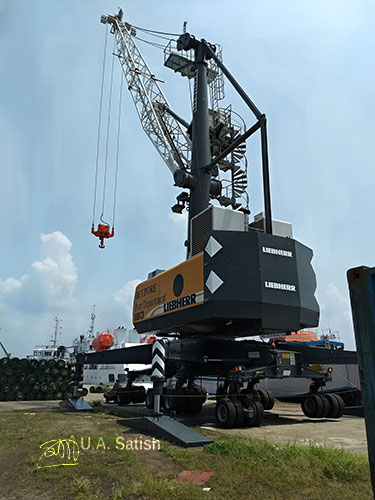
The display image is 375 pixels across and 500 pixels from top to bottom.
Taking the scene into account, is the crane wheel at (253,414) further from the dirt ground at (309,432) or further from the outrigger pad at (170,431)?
the outrigger pad at (170,431)

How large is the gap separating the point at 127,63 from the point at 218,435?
1094 inches

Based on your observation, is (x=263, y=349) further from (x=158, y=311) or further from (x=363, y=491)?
(x=363, y=491)

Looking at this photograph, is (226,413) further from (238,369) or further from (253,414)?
(238,369)

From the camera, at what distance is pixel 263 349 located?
1047 cm

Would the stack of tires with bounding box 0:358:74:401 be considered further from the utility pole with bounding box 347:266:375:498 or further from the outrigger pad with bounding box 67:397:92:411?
the utility pole with bounding box 347:266:375:498

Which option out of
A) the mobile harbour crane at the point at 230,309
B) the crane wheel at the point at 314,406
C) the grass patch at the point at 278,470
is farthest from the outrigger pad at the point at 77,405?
the grass patch at the point at 278,470

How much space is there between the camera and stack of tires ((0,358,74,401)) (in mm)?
20062

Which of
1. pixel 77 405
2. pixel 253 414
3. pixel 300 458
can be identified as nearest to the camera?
pixel 300 458

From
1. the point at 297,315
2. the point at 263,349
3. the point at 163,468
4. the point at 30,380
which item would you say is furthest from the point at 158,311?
the point at 30,380

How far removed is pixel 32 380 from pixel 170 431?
51.9ft

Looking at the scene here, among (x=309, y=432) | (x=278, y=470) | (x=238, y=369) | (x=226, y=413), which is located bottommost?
(x=309, y=432)

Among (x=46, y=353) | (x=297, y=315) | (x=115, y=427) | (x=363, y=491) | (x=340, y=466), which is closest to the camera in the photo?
(x=363, y=491)

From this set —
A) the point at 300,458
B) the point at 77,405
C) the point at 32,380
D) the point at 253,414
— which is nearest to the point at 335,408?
the point at 253,414

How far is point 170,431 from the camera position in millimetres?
7289
